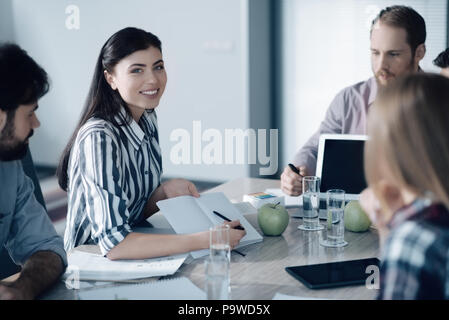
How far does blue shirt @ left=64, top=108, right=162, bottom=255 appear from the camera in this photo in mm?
1542

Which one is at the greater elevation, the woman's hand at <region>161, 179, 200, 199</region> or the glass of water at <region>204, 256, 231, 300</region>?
the woman's hand at <region>161, 179, 200, 199</region>

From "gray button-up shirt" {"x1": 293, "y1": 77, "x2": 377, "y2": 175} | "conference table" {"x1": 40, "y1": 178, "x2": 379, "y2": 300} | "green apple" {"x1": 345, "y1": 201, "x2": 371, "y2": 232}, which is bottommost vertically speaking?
"conference table" {"x1": 40, "y1": 178, "x2": 379, "y2": 300}

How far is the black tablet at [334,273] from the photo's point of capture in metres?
1.30

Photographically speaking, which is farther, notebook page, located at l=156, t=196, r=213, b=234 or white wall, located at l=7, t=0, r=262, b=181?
white wall, located at l=7, t=0, r=262, b=181

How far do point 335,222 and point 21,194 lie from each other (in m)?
0.92

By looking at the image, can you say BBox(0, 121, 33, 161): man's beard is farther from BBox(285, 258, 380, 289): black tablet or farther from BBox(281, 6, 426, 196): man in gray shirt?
BBox(281, 6, 426, 196): man in gray shirt

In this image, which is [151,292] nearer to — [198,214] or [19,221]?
[198,214]

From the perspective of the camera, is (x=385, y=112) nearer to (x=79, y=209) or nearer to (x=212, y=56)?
(x=79, y=209)

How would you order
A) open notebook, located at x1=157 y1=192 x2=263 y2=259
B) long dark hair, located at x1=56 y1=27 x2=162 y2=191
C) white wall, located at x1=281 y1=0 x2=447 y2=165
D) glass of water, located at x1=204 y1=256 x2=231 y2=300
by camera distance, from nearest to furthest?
glass of water, located at x1=204 y1=256 x2=231 y2=300
open notebook, located at x1=157 y1=192 x2=263 y2=259
long dark hair, located at x1=56 y1=27 x2=162 y2=191
white wall, located at x1=281 y1=0 x2=447 y2=165

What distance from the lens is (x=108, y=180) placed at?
157 centimetres

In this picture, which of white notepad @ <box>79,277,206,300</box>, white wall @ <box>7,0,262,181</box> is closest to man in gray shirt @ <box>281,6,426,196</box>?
white notepad @ <box>79,277,206,300</box>

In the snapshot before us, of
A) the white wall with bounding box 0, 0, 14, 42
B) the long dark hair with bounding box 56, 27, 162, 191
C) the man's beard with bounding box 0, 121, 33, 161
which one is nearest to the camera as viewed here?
the man's beard with bounding box 0, 121, 33, 161

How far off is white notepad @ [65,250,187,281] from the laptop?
63 centimetres
